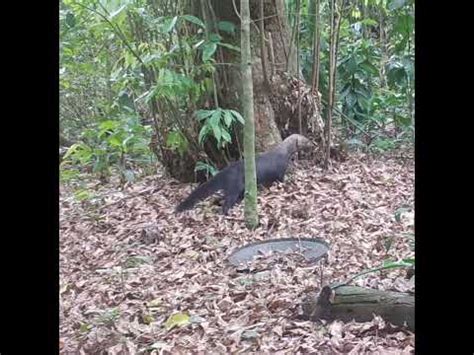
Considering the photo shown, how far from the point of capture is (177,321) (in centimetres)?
277

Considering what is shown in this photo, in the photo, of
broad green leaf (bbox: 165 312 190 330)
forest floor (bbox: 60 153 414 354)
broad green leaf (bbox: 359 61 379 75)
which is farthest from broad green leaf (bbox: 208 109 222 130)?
broad green leaf (bbox: 359 61 379 75)

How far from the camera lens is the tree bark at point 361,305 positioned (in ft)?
7.20

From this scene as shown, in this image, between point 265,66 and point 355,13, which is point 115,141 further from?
point 355,13

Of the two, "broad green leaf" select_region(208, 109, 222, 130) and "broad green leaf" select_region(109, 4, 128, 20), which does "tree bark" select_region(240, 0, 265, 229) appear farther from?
"broad green leaf" select_region(109, 4, 128, 20)

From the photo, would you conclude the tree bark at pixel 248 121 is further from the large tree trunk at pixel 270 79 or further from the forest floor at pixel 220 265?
the large tree trunk at pixel 270 79

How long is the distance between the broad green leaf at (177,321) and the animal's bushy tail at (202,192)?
1962 millimetres

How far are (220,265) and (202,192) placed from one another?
1.30m

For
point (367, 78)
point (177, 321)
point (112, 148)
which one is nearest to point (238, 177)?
point (112, 148)

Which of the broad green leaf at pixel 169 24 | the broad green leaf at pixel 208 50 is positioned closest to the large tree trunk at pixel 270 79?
the broad green leaf at pixel 208 50

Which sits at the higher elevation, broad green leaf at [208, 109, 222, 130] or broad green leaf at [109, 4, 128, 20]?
broad green leaf at [109, 4, 128, 20]

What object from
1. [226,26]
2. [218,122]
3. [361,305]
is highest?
[226,26]

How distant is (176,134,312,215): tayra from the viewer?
476 centimetres
